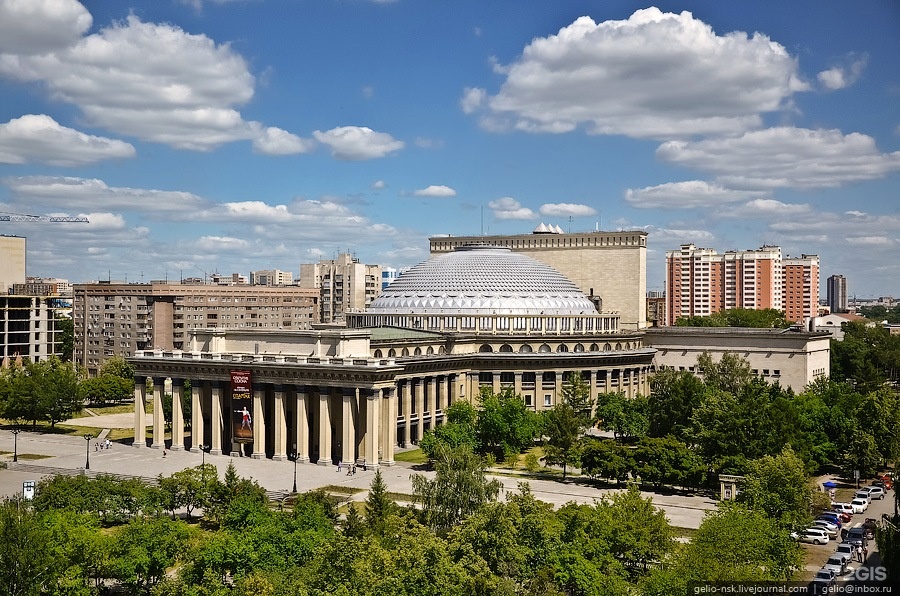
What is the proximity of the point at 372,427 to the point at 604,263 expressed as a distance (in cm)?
5703

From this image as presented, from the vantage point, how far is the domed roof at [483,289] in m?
Answer: 109

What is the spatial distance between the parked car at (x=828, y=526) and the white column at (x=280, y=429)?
41871 mm

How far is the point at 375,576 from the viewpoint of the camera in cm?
3756

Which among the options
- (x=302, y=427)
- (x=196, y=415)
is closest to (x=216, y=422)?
(x=196, y=415)

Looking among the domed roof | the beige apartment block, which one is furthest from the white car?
the domed roof

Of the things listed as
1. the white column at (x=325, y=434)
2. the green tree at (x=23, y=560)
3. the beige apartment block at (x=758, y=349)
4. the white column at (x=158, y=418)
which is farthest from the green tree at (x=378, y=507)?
the beige apartment block at (x=758, y=349)

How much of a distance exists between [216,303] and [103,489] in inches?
4346

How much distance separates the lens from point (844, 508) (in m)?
59.8

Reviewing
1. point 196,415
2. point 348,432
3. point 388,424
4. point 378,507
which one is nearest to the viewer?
point 378,507

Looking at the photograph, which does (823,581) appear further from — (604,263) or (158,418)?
(604,263)

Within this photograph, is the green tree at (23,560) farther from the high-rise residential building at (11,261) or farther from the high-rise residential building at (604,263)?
the high-rise residential building at (11,261)

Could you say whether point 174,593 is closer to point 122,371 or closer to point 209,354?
point 209,354

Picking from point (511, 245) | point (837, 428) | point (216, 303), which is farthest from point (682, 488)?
point (216, 303)

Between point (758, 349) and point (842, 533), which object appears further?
point (758, 349)
